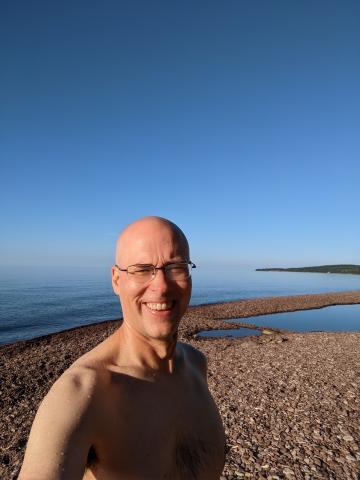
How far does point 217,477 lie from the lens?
215 cm

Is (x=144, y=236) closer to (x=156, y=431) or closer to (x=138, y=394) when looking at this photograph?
(x=138, y=394)

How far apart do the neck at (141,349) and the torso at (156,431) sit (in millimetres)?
68

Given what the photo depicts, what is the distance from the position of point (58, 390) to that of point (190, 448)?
101cm

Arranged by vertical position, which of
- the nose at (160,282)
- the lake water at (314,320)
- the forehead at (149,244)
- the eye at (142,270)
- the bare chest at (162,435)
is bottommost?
the lake water at (314,320)

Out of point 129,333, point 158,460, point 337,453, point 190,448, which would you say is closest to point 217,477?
point 190,448

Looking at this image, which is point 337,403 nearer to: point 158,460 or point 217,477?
point 217,477

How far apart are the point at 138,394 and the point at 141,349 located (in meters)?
0.23

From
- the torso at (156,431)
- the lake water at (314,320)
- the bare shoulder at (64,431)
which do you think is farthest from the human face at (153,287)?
the lake water at (314,320)

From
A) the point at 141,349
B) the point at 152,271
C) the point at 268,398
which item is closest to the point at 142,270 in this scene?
the point at 152,271

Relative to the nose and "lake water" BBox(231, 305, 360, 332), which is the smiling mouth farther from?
"lake water" BBox(231, 305, 360, 332)

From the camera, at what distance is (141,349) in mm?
1832

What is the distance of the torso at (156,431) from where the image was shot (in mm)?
1583

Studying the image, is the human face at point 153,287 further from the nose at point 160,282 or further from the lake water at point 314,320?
the lake water at point 314,320

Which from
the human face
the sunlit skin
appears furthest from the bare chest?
the human face
